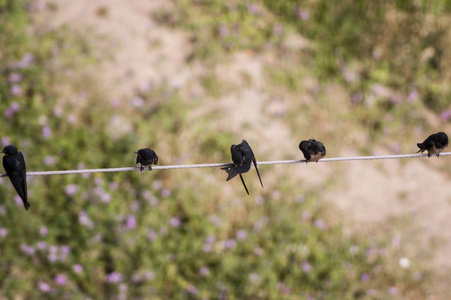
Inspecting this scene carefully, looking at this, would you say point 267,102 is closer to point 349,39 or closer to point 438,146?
point 349,39

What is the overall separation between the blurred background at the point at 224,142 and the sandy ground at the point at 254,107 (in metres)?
0.02

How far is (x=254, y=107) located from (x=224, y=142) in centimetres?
75

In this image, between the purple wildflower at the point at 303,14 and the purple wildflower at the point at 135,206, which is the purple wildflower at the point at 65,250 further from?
the purple wildflower at the point at 303,14

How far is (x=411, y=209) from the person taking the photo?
14.6 feet

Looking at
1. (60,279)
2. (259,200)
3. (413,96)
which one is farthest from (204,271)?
(413,96)

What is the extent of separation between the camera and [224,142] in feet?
14.9

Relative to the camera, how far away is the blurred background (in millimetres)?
3525

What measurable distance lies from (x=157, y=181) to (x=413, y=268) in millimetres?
2404

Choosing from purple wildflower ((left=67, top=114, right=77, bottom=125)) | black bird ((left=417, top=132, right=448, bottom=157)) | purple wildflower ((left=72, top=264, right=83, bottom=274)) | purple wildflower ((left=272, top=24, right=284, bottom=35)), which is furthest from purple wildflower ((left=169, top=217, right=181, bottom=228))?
purple wildflower ((left=272, top=24, right=284, bottom=35))

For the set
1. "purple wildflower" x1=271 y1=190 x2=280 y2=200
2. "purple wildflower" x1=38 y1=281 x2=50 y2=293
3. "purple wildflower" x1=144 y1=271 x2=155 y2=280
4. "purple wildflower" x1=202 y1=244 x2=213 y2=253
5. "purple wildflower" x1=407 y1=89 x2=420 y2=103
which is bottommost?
"purple wildflower" x1=38 y1=281 x2=50 y2=293

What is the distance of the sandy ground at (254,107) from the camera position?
4.43 metres

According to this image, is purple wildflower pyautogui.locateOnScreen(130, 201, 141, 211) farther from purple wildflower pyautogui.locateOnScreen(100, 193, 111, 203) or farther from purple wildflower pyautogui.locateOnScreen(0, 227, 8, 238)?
purple wildflower pyautogui.locateOnScreen(0, 227, 8, 238)

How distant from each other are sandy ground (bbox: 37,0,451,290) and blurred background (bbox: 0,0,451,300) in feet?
0.07

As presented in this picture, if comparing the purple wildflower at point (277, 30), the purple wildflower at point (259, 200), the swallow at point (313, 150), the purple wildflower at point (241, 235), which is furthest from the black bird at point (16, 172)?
the purple wildflower at point (277, 30)
